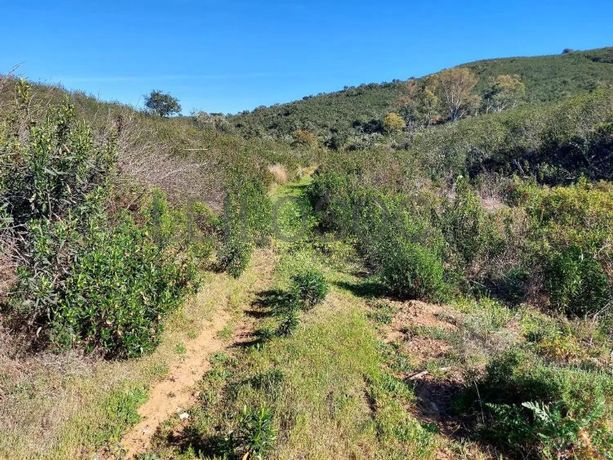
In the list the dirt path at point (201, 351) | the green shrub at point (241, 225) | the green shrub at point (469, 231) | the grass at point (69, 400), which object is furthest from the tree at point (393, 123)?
the grass at point (69, 400)

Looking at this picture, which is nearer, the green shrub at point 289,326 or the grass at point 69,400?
the grass at point 69,400

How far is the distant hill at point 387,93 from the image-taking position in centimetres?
4959

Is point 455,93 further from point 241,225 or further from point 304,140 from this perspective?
point 241,225

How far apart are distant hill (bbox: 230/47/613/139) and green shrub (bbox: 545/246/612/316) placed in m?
37.2

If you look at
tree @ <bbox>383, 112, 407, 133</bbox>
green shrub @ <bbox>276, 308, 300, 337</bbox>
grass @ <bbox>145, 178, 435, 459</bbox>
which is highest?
tree @ <bbox>383, 112, 407, 133</bbox>

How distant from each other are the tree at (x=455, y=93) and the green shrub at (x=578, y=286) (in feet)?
140

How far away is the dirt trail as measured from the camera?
418cm

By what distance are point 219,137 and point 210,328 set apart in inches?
677

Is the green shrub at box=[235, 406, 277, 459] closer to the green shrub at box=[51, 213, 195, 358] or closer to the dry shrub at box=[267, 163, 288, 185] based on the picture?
the green shrub at box=[51, 213, 195, 358]

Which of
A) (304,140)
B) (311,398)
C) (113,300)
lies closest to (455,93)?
(304,140)

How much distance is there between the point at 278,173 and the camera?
22.1 metres

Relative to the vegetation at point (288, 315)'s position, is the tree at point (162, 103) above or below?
above

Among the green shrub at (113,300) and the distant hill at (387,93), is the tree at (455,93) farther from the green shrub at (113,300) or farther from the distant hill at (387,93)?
the green shrub at (113,300)

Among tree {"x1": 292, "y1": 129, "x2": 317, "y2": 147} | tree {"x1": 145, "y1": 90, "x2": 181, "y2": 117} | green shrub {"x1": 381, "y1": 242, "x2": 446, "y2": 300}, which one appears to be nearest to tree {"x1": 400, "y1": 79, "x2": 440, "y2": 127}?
tree {"x1": 292, "y1": 129, "x2": 317, "y2": 147}
